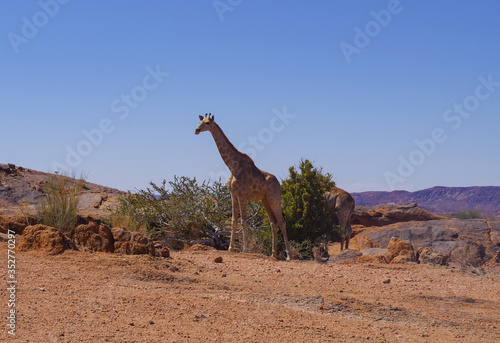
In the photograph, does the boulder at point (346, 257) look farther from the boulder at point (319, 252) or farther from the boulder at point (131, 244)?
the boulder at point (131, 244)

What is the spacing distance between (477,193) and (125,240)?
105m

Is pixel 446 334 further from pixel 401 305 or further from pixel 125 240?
pixel 125 240

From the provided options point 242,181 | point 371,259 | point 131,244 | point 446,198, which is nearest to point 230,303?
point 131,244

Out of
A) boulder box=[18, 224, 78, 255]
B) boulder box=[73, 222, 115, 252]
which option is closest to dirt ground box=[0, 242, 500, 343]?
boulder box=[18, 224, 78, 255]

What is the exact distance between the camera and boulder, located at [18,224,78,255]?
933 cm

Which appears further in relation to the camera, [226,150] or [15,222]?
[226,150]

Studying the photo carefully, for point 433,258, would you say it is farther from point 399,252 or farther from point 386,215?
point 386,215

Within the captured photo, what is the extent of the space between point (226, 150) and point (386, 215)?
19.4m

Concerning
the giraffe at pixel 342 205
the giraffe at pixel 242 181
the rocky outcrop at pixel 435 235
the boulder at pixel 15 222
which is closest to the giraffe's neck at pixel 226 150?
the giraffe at pixel 242 181

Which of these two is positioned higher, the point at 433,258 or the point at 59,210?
the point at 59,210

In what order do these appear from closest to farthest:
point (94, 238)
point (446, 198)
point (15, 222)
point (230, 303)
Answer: point (230, 303)
point (94, 238)
point (15, 222)
point (446, 198)

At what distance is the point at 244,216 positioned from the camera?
13594 millimetres

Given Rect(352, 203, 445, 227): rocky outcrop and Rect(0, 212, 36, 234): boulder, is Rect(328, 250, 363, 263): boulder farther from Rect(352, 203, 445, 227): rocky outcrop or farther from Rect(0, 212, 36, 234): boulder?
Rect(352, 203, 445, 227): rocky outcrop

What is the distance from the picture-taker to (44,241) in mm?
9453
